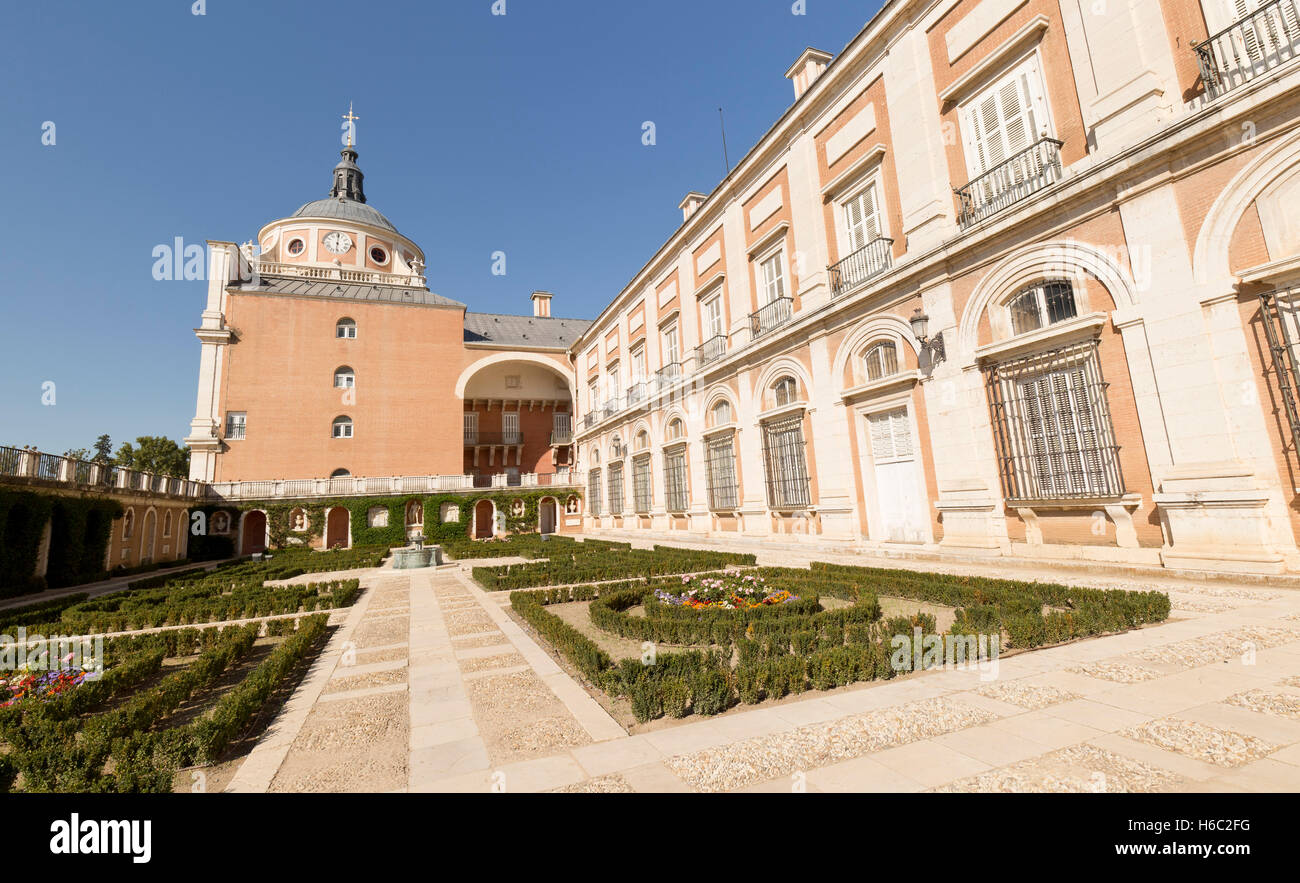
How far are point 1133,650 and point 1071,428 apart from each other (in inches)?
233

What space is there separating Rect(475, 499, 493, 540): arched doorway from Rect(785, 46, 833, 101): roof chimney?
26.5 metres

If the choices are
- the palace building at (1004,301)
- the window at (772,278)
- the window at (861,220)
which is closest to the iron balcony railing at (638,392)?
the palace building at (1004,301)

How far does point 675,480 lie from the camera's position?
23406 mm

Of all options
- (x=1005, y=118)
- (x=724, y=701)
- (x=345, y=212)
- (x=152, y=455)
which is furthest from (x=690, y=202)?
(x=152, y=455)

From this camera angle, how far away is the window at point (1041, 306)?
381 inches

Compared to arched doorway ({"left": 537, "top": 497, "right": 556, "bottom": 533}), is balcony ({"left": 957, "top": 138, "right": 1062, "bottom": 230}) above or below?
above

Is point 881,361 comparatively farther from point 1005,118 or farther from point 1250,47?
point 1250,47

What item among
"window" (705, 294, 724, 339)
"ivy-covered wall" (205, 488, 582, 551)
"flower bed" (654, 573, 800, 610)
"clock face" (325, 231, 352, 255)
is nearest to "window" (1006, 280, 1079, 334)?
"flower bed" (654, 573, 800, 610)

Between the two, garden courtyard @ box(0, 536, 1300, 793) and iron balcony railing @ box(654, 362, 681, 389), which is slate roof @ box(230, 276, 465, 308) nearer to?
iron balcony railing @ box(654, 362, 681, 389)

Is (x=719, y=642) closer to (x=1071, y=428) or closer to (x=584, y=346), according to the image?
(x=1071, y=428)

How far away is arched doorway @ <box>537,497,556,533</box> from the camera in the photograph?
36.4 m
